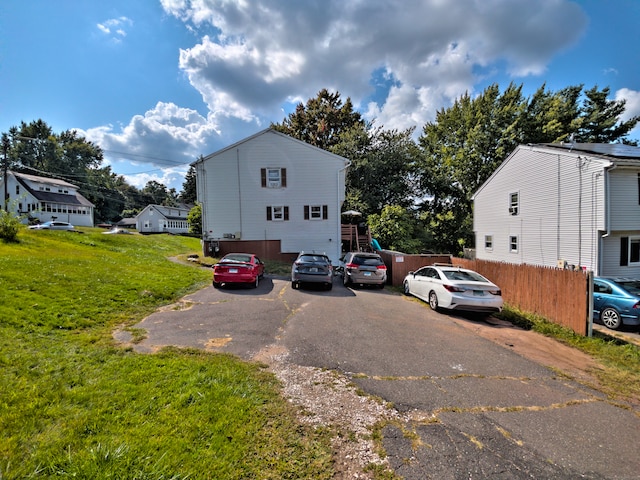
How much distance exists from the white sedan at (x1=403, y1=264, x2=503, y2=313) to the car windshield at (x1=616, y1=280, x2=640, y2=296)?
4178 mm

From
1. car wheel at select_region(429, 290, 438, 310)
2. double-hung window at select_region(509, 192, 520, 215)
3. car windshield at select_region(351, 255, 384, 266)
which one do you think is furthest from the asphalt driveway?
double-hung window at select_region(509, 192, 520, 215)

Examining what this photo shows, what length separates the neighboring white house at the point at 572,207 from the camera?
46.3 ft

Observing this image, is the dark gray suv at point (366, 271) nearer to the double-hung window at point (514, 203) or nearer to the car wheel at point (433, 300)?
the car wheel at point (433, 300)

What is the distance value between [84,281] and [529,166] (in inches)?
940

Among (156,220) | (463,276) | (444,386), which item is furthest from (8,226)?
(156,220)

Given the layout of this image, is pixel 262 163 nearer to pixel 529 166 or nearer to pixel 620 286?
pixel 529 166

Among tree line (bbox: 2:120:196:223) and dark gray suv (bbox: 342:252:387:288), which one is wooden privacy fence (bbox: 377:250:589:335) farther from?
tree line (bbox: 2:120:196:223)

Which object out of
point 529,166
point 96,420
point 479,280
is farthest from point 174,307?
point 529,166

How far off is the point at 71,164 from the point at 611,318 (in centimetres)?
7738

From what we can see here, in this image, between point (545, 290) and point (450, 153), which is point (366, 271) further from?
point (450, 153)

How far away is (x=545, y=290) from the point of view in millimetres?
8758

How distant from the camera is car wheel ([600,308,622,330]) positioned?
8.98 meters

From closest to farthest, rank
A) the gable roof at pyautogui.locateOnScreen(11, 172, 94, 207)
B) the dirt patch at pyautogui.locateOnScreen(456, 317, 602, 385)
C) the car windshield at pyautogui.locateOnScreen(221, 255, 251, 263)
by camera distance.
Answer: the dirt patch at pyautogui.locateOnScreen(456, 317, 602, 385), the car windshield at pyautogui.locateOnScreen(221, 255, 251, 263), the gable roof at pyautogui.locateOnScreen(11, 172, 94, 207)

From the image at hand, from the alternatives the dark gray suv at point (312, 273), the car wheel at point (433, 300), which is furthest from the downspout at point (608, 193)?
the dark gray suv at point (312, 273)
